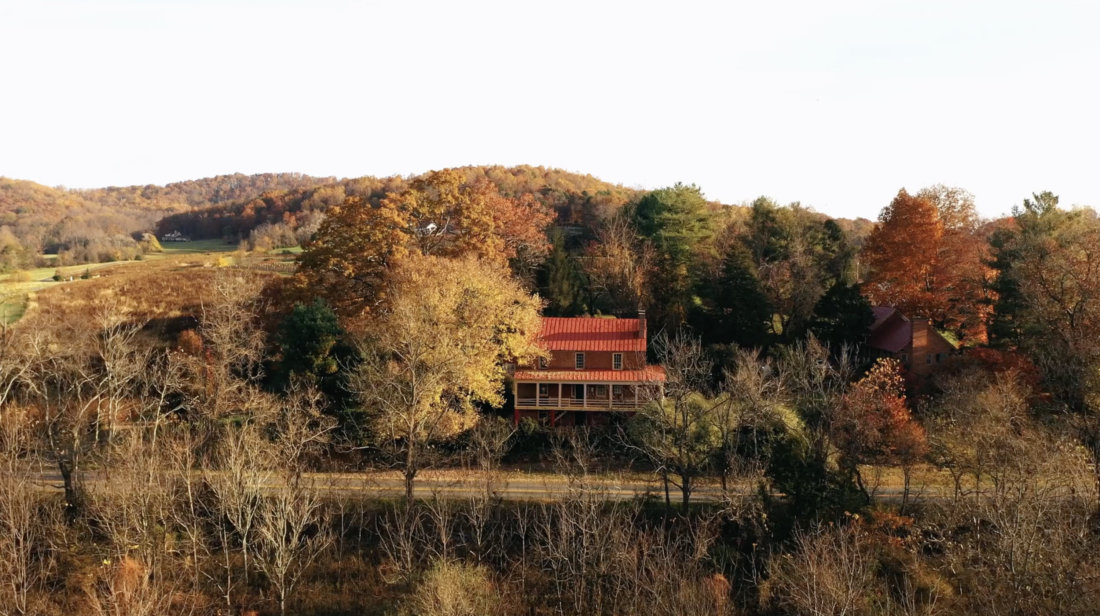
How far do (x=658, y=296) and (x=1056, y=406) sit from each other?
1808 centimetres

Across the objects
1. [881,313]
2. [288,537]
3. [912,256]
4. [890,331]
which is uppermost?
[912,256]

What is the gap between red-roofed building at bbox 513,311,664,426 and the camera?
Result: 3122 cm

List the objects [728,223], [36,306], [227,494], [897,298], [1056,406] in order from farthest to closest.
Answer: [728,223] < [36,306] < [897,298] < [1056,406] < [227,494]

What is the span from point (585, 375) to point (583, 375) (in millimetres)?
92

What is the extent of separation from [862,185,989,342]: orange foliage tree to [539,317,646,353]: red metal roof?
48.5 ft

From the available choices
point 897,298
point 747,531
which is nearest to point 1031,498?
point 747,531

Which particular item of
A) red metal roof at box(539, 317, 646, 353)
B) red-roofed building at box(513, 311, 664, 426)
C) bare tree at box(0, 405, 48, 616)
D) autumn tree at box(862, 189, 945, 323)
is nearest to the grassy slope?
bare tree at box(0, 405, 48, 616)

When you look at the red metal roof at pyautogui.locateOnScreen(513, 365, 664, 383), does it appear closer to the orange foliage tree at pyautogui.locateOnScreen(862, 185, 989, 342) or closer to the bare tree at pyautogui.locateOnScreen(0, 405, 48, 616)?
the orange foliage tree at pyautogui.locateOnScreen(862, 185, 989, 342)

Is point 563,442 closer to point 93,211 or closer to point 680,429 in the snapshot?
point 680,429

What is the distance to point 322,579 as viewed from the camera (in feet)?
75.3

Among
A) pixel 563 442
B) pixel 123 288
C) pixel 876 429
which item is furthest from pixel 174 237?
pixel 876 429

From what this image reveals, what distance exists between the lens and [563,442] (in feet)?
98.1

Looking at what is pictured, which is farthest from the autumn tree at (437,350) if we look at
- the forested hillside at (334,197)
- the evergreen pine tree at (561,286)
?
the forested hillside at (334,197)

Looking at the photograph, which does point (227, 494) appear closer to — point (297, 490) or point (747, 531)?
point (297, 490)
